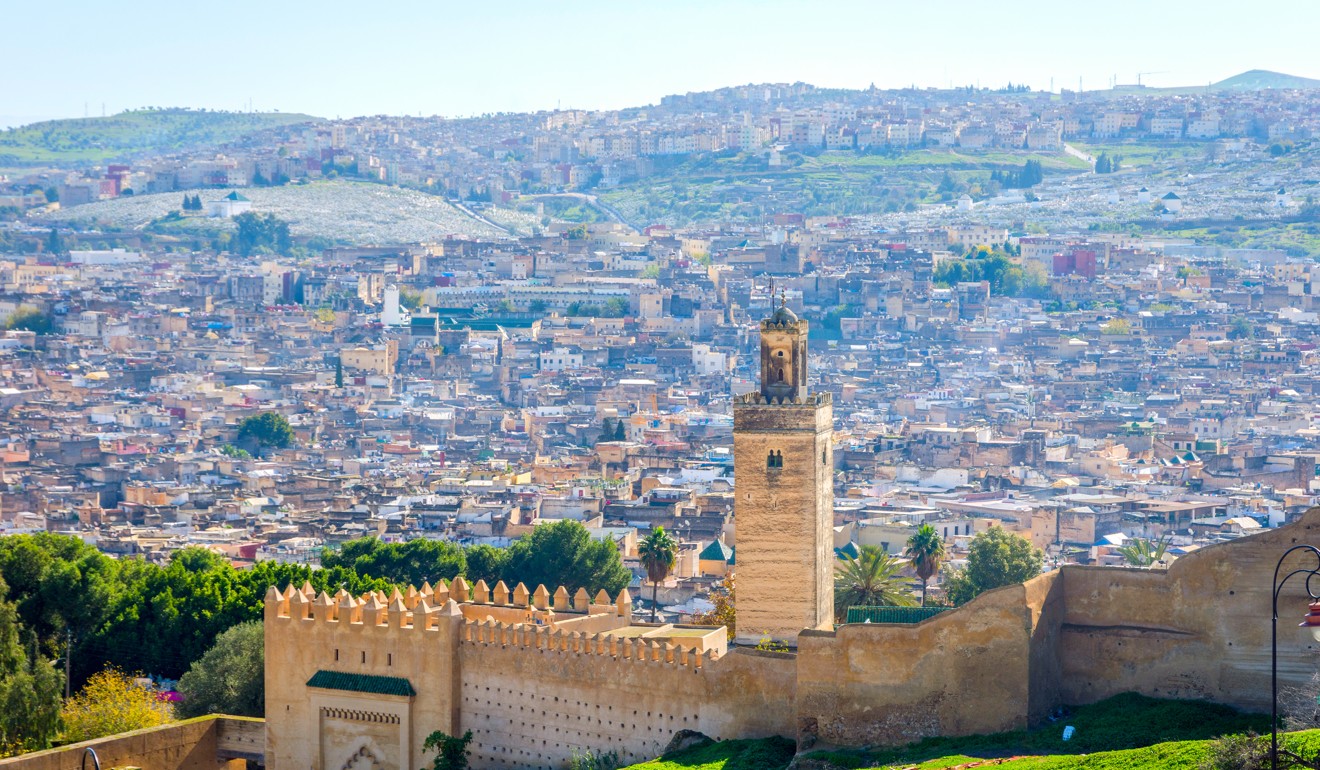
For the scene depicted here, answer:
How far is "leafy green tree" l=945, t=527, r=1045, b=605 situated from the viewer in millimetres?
44250

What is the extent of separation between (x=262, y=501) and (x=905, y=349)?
54.1m

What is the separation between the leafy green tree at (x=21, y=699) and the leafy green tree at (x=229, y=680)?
79.8 inches

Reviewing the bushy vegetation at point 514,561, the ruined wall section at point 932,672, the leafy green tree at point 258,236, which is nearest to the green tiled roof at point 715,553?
the bushy vegetation at point 514,561

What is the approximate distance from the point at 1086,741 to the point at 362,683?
9.01 metres

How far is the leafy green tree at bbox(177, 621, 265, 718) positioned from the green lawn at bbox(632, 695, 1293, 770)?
799cm

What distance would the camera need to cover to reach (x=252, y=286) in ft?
484

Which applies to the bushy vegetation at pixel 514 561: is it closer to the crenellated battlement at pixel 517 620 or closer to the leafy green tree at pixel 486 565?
the leafy green tree at pixel 486 565

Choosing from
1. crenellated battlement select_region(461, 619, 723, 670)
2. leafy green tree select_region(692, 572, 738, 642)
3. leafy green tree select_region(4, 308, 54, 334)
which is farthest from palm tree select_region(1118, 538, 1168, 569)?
leafy green tree select_region(4, 308, 54, 334)

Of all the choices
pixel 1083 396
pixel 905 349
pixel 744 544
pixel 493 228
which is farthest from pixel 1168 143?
pixel 744 544

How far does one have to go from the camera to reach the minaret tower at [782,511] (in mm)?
30281

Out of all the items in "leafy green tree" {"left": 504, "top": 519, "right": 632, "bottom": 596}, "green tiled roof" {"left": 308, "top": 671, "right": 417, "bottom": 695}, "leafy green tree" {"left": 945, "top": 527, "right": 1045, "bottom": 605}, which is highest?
"green tiled roof" {"left": 308, "top": 671, "right": 417, "bottom": 695}

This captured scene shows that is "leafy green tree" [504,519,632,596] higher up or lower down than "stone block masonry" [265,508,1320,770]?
lower down

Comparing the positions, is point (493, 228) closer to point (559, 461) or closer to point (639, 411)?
point (639, 411)

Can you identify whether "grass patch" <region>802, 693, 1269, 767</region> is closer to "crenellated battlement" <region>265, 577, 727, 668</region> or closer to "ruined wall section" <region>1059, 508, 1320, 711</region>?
"ruined wall section" <region>1059, 508, 1320, 711</region>
